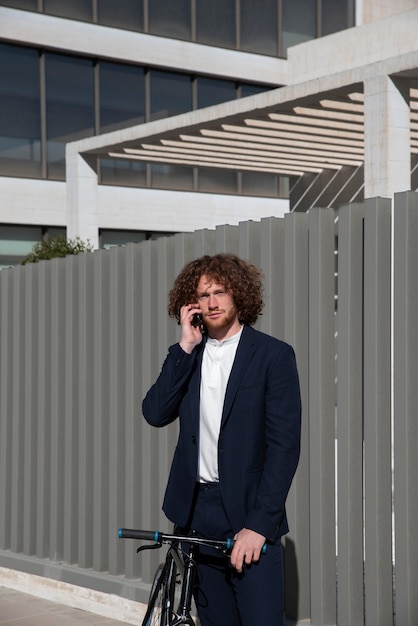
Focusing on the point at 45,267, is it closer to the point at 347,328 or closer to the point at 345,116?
the point at 347,328

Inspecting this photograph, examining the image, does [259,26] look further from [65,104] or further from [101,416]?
[101,416]

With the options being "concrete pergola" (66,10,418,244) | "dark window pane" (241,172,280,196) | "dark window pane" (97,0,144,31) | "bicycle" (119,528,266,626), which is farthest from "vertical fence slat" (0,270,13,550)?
"dark window pane" (241,172,280,196)

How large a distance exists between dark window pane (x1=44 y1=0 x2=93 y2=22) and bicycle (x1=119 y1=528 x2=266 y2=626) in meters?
22.7

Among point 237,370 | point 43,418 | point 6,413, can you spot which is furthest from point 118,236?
point 237,370

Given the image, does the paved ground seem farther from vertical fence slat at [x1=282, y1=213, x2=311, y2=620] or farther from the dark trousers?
the dark trousers

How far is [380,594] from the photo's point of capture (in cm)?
545

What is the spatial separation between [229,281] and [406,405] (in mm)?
1732

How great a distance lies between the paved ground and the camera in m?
7.08

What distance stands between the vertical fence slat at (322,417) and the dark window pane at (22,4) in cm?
2045

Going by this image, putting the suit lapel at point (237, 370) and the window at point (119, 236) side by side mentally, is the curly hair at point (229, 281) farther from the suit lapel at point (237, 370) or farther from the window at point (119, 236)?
the window at point (119, 236)

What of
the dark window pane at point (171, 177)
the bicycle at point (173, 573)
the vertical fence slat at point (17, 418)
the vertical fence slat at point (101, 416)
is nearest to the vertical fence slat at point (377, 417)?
the bicycle at point (173, 573)

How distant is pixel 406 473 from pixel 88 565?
2930 mm

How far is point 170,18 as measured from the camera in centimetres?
2734

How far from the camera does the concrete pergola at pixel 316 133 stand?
13.2 m
